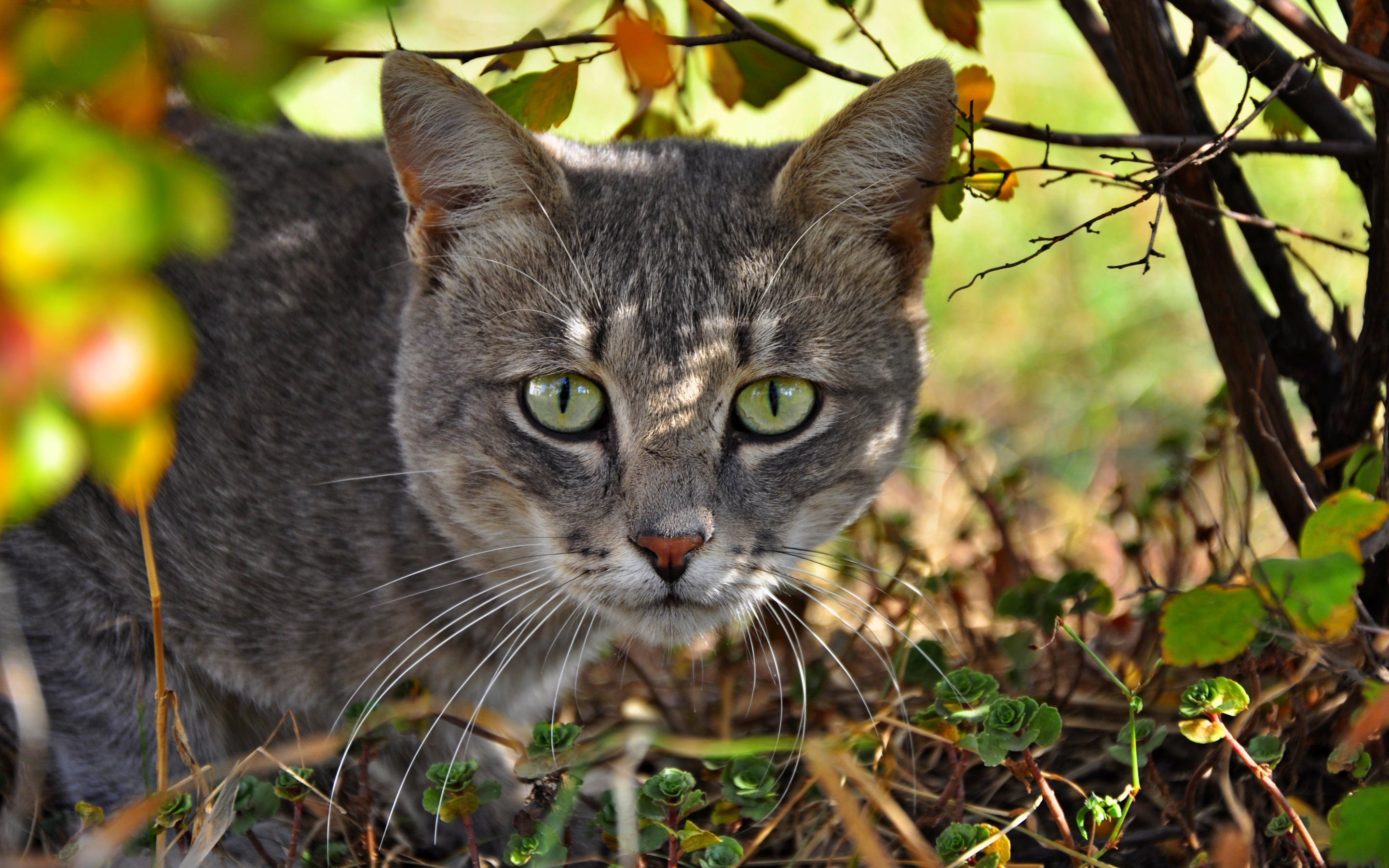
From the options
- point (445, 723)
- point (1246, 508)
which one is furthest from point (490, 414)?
point (1246, 508)

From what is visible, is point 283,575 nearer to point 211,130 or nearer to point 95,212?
point 211,130

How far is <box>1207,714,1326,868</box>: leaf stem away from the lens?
157 centimetres

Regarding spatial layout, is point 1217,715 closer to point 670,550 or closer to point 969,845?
point 969,845

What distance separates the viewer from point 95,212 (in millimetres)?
693

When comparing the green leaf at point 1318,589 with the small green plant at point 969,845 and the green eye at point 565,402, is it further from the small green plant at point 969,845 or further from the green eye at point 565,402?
the green eye at point 565,402

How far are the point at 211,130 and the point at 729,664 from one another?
1764 millimetres

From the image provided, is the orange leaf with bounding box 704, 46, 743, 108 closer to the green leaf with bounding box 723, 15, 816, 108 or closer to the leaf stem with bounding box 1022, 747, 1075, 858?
the green leaf with bounding box 723, 15, 816, 108

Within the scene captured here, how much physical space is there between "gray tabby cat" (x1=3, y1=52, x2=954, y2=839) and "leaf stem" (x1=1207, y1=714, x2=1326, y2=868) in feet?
2.46

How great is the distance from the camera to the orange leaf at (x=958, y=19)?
77.5 inches

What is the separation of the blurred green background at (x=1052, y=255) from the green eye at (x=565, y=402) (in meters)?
1.57

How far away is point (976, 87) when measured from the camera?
194 cm

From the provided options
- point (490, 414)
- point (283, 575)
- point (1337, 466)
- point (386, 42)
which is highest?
point (386, 42)

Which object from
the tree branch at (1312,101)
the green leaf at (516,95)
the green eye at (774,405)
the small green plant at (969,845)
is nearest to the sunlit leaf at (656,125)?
the green leaf at (516,95)

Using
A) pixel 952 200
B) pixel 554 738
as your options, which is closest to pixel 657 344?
pixel 952 200
